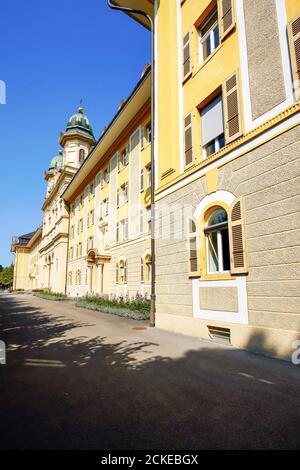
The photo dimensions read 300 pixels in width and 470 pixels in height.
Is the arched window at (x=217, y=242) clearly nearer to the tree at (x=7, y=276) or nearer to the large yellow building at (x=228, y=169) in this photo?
the large yellow building at (x=228, y=169)

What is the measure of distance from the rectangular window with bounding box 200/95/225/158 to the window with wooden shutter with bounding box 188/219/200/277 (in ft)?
8.27

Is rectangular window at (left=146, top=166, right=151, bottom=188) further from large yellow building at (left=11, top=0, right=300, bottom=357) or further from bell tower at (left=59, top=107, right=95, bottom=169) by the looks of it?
bell tower at (left=59, top=107, right=95, bottom=169)

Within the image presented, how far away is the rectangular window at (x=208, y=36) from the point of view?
9.55 m

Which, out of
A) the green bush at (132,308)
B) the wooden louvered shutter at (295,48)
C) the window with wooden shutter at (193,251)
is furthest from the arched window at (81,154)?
the wooden louvered shutter at (295,48)

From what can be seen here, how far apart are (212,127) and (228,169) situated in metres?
2.06

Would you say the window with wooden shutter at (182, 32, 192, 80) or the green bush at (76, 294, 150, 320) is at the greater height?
the window with wooden shutter at (182, 32, 192, 80)

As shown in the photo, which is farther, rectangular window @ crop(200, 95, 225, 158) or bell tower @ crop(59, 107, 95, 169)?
bell tower @ crop(59, 107, 95, 169)

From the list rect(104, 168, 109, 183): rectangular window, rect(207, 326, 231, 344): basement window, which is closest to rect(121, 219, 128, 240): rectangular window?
rect(104, 168, 109, 183): rectangular window

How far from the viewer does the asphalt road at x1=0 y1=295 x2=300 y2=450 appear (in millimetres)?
2920

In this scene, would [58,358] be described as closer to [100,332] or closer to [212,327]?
[100,332]

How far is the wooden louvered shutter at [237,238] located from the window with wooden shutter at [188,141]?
9.53ft

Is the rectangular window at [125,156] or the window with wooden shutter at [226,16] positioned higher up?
the rectangular window at [125,156]

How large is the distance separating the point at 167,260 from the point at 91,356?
4.80 meters

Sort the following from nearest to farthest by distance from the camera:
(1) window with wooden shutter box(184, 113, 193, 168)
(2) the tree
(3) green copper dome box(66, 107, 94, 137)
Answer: (1) window with wooden shutter box(184, 113, 193, 168) → (3) green copper dome box(66, 107, 94, 137) → (2) the tree
